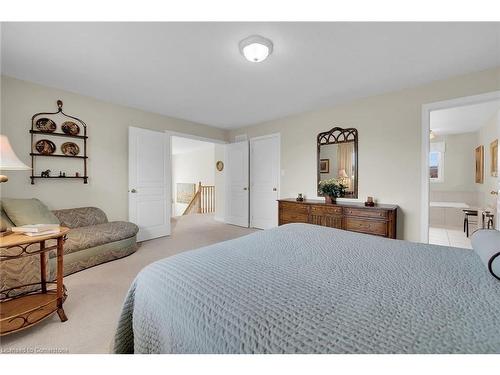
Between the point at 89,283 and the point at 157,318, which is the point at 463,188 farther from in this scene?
the point at 89,283

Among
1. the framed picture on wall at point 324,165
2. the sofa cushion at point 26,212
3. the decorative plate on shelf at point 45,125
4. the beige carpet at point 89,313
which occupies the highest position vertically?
the decorative plate on shelf at point 45,125

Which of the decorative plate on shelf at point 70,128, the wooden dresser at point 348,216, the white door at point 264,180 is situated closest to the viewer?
the wooden dresser at point 348,216

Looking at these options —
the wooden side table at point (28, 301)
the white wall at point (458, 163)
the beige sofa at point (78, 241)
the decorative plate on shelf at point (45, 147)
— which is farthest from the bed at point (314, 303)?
the white wall at point (458, 163)

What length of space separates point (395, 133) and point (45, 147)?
4775 mm

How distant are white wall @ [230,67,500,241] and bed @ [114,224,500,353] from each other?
2.10 metres

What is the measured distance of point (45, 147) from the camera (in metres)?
2.91

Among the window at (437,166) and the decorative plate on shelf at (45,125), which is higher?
the decorative plate on shelf at (45,125)

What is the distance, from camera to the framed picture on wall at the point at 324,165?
376cm

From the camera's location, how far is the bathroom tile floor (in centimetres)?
360

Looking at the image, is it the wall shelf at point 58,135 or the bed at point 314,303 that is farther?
the wall shelf at point 58,135

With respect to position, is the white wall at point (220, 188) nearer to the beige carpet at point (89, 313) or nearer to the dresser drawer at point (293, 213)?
the dresser drawer at point (293, 213)

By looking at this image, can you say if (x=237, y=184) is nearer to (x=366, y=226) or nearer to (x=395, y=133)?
(x=366, y=226)

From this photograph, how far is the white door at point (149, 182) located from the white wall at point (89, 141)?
0.13 m

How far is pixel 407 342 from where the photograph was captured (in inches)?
21.7
